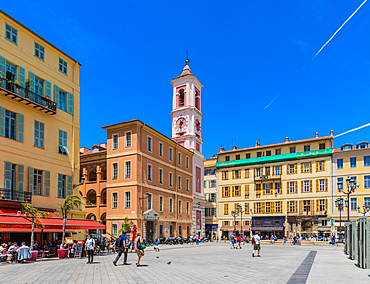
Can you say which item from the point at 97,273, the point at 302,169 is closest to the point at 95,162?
the point at 97,273

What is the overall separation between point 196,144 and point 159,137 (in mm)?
13749

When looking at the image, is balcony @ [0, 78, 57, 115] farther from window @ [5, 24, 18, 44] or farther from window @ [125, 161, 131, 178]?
window @ [125, 161, 131, 178]

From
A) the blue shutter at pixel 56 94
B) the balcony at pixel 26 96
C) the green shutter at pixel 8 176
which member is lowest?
the green shutter at pixel 8 176

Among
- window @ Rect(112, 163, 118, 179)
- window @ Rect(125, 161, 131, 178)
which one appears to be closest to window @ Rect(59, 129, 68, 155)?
window @ Rect(125, 161, 131, 178)

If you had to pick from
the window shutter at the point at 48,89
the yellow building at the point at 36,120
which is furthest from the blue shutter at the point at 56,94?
the window shutter at the point at 48,89

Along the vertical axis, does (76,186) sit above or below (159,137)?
below

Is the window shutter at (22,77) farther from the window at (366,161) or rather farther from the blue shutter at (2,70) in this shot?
the window at (366,161)

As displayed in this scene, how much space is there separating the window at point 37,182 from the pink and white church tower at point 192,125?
1288 inches

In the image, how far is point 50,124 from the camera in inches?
1155

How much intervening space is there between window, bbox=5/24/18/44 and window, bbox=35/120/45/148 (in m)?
6.27

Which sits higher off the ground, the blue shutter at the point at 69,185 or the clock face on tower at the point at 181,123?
the clock face on tower at the point at 181,123

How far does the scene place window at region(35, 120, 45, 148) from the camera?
2794 cm

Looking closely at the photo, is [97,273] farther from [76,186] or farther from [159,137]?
[159,137]

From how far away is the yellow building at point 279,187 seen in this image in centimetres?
6097
